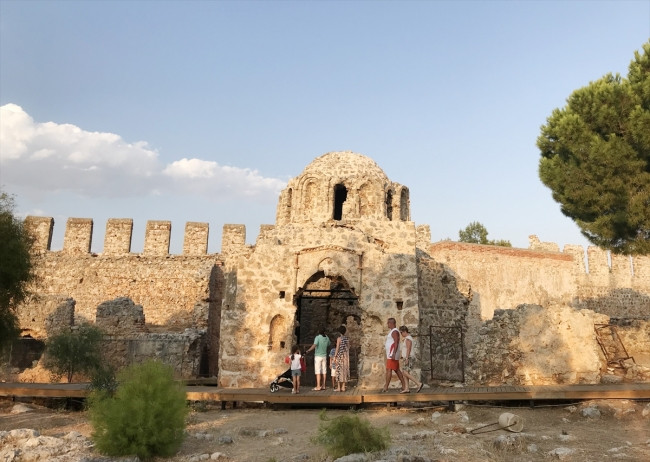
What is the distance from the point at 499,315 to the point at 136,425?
9151mm

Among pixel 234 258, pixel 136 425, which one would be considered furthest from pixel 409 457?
pixel 234 258

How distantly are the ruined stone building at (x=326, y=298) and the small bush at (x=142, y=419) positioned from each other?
482 cm

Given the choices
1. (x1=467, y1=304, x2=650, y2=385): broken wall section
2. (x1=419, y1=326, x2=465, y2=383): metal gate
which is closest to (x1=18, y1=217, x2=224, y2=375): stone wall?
(x1=419, y1=326, x2=465, y2=383): metal gate

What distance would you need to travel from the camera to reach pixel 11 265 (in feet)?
37.2

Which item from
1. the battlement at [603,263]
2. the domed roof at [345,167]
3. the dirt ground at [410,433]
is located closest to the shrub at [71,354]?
the dirt ground at [410,433]

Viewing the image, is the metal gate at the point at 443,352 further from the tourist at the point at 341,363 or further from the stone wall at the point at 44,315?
the stone wall at the point at 44,315

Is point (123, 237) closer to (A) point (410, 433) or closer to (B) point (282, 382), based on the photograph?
(B) point (282, 382)

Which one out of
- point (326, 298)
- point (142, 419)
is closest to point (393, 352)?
point (142, 419)

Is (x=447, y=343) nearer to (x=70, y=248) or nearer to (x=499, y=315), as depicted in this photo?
(x=499, y=315)

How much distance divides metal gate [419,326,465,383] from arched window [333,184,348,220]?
15.3 ft

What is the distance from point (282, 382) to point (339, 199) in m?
7.02

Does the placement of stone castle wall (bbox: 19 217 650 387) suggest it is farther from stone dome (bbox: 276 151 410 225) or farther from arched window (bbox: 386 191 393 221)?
arched window (bbox: 386 191 393 221)

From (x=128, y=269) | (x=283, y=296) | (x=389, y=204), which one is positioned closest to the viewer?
(x=283, y=296)

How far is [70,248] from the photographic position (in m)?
24.8
